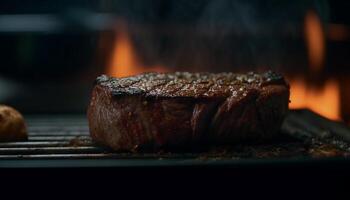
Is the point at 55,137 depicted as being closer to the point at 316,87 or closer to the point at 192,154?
the point at 192,154

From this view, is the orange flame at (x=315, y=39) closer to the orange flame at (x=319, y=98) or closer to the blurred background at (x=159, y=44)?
the blurred background at (x=159, y=44)

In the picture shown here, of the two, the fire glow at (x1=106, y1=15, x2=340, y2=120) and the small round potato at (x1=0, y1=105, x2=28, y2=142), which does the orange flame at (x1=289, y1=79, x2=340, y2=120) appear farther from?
the small round potato at (x1=0, y1=105, x2=28, y2=142)

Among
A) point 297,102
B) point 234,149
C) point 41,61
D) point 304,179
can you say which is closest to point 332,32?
point 297,102

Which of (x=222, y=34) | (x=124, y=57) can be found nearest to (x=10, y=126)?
(x=124, y=57)

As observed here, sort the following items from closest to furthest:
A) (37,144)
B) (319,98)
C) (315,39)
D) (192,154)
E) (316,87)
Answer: (192,154) → (37,144) → (319,98) → (315,39) → (316,87)

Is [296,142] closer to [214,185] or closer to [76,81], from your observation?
[214,185]

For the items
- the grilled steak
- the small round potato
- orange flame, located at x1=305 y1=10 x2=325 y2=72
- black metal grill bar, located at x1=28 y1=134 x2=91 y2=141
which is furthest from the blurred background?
the grilled steak

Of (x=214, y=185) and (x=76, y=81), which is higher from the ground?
(x=76, y=81)

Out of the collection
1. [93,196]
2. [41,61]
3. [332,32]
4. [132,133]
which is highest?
[332,32]
